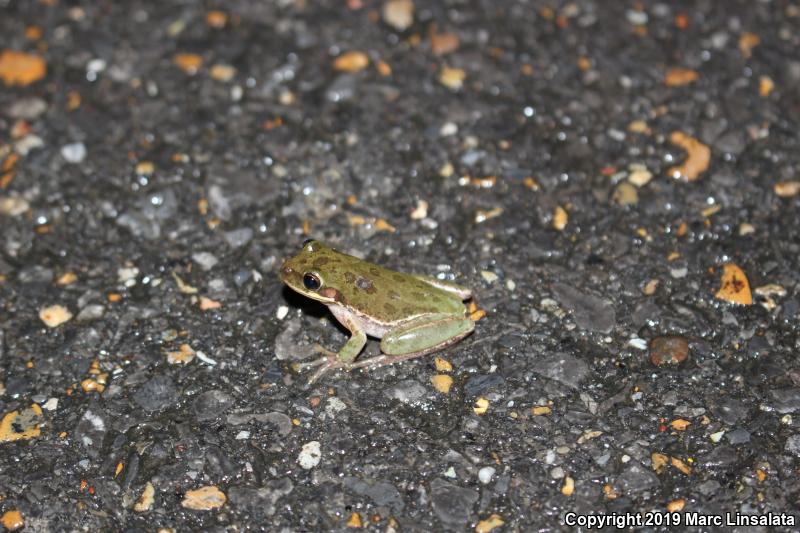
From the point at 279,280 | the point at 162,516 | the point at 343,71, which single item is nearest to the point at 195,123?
the point at 343,71

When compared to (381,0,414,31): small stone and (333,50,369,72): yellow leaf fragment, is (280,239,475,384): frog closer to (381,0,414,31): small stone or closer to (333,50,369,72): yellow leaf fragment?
(333,50,369,72): yellow leaf fragment

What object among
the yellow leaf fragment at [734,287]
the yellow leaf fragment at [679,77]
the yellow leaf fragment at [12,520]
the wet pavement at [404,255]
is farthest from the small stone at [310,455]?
the yellow leaf fragment at [679,77]

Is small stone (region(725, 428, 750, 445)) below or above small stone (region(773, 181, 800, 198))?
below

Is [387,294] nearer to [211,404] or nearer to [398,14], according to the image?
[211,404]

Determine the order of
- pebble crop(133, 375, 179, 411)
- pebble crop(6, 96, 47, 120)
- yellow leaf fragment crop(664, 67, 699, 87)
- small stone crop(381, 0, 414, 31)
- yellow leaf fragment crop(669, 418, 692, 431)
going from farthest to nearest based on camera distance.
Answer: small stone crop(381, 0, 414, 31) → yellow leaf fragment crop(664, 67, 699, 87) → pebble crop(6, 96, 47, 120) → pebble crop(133, 375, 179, 411) → yellow leaf fragment crop(669, 418, 692, 431)

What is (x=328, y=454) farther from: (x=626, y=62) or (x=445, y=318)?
(x=626, y=62)

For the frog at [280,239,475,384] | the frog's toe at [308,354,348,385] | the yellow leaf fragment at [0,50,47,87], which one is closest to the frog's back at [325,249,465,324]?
the frog at [280,239,475,384]

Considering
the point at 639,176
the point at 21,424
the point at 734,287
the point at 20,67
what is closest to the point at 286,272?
the point at 21,424
